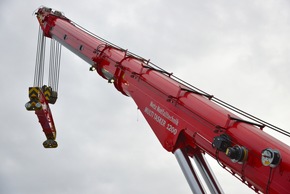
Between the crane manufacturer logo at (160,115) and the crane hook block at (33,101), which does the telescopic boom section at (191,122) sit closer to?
the crane manufacturer logo at (160,115)

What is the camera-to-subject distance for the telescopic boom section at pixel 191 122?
17.7 feet

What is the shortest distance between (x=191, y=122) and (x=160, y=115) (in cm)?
80

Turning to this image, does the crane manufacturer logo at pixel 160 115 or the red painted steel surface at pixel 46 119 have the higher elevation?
the red painted steel surface at pixel 46 119

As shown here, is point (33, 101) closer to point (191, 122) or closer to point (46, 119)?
point (46, 119)

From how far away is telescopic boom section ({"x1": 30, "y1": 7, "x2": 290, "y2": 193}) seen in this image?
5402 mm

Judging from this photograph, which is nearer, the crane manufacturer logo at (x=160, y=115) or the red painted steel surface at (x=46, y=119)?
the crane manufacturer logo at (x=160, y=115)

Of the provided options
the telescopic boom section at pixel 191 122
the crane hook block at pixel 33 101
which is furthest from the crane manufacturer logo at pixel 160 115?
the crane hook block at pixel 33 101

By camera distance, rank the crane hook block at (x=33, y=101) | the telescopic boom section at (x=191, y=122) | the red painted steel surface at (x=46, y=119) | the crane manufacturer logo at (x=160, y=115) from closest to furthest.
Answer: the telescopic boom section at (x=191, y=122) < the crane manufacturer logo at (x=160, y=115) < the crane hook block at (x=33, y=101) < the red painted steel surface at (x=46, y=119)

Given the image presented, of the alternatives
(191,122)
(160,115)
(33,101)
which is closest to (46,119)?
(33,101)

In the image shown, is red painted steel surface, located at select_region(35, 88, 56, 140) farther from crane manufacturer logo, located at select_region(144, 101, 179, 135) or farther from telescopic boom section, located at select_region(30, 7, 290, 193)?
crane manufacturer logo, located at select_region(144, 101, 179, 135)

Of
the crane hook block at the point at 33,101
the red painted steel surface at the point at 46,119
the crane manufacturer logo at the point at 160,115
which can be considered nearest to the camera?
the crane manufacturer logo at the point at 160,115

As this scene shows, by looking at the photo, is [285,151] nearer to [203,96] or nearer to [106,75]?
[203,96]

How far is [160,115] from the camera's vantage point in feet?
23.7

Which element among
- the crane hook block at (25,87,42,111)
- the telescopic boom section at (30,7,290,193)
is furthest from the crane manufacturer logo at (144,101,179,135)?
the crane hook block at (25,87,42,111)
